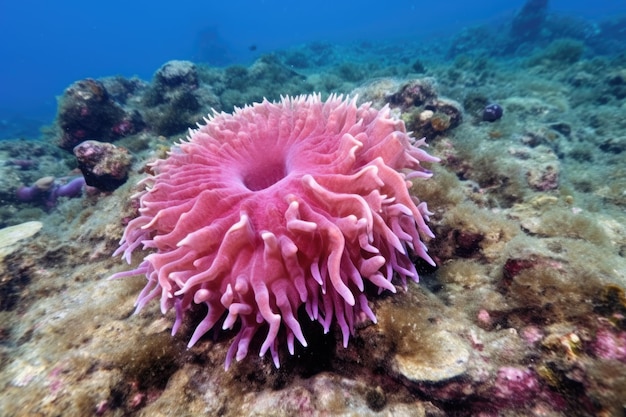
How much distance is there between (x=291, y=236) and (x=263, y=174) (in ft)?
5.40

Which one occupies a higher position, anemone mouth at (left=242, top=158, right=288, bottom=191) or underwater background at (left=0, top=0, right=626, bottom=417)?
anemone mouth at (left=242, top=158, right=288, bottom=191)

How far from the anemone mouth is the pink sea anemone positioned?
0.46 meters

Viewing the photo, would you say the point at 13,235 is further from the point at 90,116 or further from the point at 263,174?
the point at 90,116

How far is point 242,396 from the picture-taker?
2475 mm

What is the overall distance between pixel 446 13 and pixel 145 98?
97.4 m

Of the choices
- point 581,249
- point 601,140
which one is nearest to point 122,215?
point 581,249

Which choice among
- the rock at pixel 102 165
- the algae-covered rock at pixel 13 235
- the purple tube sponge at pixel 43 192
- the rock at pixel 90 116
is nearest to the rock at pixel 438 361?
the algae-covered rock at pixel 13 235

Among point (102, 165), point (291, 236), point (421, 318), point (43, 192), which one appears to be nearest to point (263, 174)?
point (291, 236)

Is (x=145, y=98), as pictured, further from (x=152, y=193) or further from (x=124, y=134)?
(x=152, y=193)

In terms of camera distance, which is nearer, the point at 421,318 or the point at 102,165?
the point at 421,318

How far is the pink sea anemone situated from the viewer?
2398mm

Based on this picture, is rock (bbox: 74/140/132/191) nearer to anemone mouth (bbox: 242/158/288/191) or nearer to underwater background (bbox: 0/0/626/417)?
underwater background (bbox: 0/0/626/417)

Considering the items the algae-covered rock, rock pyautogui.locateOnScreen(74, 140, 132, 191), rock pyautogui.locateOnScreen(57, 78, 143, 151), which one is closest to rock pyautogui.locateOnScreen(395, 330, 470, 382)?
the algae-covered rock

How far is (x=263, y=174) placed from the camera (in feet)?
13.0
